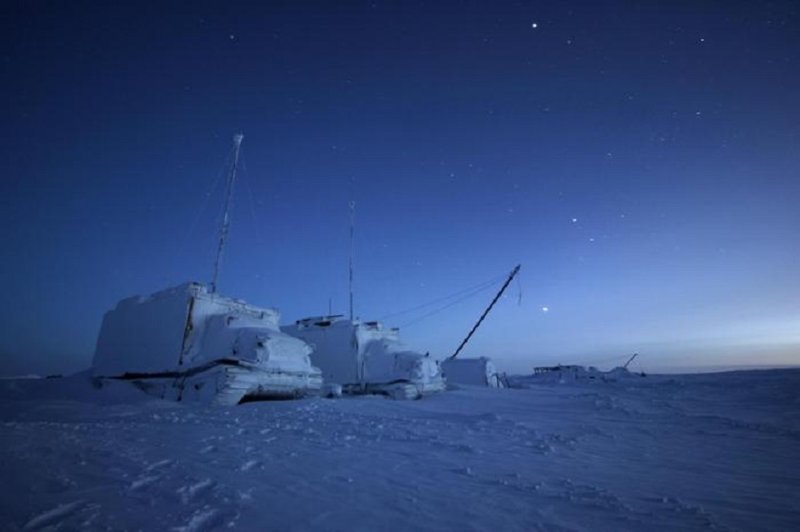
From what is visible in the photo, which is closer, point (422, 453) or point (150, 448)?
point (150, 448)

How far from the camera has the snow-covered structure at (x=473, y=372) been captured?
3956 cm

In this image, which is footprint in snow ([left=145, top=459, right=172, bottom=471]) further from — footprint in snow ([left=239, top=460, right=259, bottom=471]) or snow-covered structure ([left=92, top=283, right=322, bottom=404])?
snow-covered structure ([left=92, top=283, right=322, bottom=404])

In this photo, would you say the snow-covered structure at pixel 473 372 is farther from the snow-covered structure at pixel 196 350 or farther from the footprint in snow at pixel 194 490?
the footprint in snow at pixel 194 490

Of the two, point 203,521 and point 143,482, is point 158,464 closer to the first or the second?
point 143,482

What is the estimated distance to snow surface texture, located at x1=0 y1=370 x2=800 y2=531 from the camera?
4090 millimetres

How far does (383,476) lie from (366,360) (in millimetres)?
22926

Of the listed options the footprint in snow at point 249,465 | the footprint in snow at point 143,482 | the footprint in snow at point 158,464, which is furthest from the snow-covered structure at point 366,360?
the footprint in snow at point 143,482

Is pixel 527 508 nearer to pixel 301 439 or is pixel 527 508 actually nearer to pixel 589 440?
pixel 301 439

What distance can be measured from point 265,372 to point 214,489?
14.2m

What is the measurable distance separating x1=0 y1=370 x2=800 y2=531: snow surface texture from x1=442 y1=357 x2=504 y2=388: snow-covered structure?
94.7ft

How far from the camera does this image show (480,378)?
39.5 m

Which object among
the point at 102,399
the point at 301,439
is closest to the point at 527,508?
the point at 301,439

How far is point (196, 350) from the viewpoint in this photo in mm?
19141

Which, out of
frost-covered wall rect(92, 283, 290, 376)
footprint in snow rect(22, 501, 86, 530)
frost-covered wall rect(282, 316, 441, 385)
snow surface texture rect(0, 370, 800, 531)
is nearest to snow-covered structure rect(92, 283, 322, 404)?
frost-covered wall rect(92, 283, 290, 376)
